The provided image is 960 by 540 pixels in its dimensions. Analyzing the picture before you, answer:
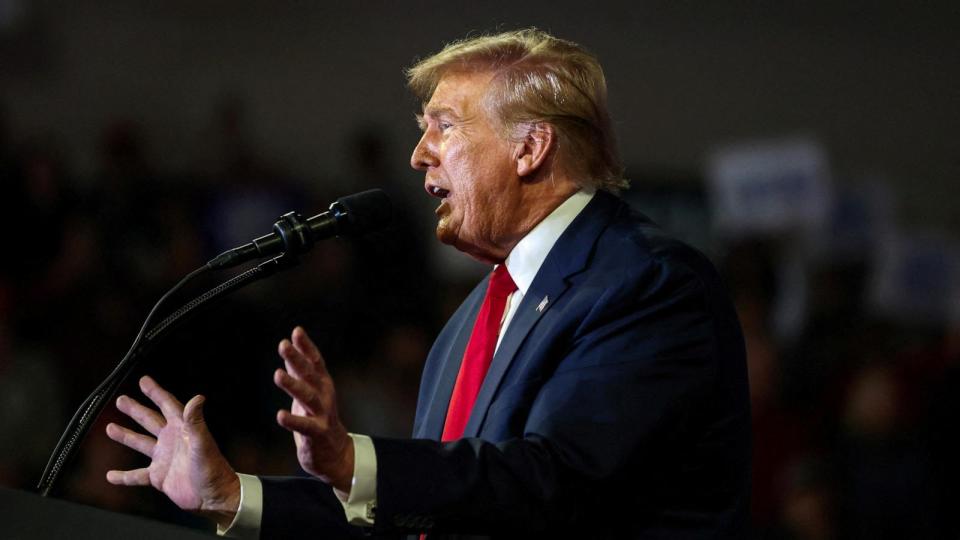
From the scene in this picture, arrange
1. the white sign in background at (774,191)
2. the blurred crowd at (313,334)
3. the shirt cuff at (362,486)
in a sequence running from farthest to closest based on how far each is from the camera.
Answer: the white sign in background at (774,191) → the blurred crowd at (313,334) → the shirt cuff at (362,486)

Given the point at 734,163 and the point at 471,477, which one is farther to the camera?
the point at 734,163

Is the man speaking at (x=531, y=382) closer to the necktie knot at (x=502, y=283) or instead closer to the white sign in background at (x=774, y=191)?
the necktie knot at (x=502, y=283)

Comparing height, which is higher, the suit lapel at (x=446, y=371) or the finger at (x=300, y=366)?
the finger at (x=300, y=366)

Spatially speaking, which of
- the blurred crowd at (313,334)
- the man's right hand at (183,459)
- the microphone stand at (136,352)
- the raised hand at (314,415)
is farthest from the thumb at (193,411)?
the blurred crowd at (313,334)

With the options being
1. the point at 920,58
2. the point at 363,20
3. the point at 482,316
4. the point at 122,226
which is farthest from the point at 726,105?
the point at 482,316

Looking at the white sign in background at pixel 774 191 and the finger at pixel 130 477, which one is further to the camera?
the white sign in background at pixel 774 191

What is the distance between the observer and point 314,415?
1484mm

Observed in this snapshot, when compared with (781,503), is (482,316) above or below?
above

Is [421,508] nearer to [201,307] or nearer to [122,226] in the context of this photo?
[201,307]

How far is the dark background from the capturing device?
4.32 metres

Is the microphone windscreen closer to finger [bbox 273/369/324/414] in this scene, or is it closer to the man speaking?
the man speaking

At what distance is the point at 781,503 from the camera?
4.16 meters

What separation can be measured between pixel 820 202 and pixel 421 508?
13.0 feet

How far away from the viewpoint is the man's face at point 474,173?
2082 millimetres
